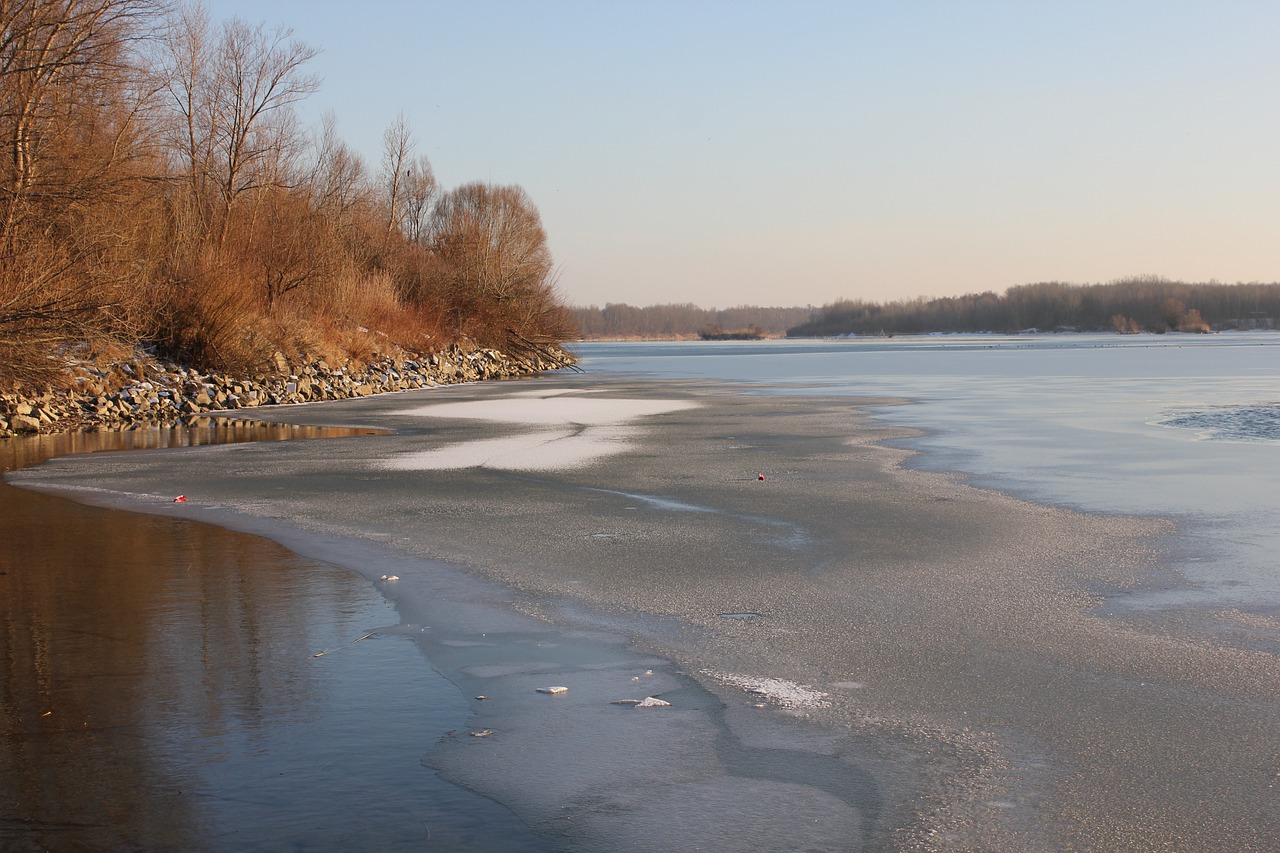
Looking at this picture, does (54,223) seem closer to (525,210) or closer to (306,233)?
(306,233)

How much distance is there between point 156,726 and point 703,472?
28.9ft

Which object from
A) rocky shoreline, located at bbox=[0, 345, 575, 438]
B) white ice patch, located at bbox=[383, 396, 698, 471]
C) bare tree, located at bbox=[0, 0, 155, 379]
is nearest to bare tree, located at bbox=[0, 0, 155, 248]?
bare tree, located at bbox=[0, 0, 155, 379]

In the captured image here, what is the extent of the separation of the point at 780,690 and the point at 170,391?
2055cm

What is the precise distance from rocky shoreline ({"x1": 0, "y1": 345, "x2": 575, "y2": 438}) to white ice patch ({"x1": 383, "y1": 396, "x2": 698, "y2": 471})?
4282 mm

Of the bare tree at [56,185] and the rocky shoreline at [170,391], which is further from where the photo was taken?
the rocky shoreline at [170,391]

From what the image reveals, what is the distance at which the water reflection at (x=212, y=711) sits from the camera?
3650 mm

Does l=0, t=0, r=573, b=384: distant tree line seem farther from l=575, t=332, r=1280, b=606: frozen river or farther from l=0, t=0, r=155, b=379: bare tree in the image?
l=575, t=332, r=1280, b=606: frozen river

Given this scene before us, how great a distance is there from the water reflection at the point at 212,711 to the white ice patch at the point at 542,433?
235 inches

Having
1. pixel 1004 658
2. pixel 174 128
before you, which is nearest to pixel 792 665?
pixel 1004 658

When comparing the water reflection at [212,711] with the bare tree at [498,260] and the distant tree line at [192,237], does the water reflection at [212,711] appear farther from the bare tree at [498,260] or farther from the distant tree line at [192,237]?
the bare tree at [498,260]

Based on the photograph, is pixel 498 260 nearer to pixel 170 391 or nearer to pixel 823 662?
pixel 170 391

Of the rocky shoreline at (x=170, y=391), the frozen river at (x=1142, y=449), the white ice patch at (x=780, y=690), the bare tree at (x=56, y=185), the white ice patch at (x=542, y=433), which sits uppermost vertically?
the bare tree at (x=56, y=185)

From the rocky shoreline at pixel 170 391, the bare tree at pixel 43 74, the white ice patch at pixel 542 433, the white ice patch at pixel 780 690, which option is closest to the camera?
the white ice patch at pixel 780 690


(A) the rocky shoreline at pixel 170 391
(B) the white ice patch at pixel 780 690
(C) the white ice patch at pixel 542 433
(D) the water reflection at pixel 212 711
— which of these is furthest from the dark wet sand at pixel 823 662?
(A) the rocky shoreline at pixel 170 391
